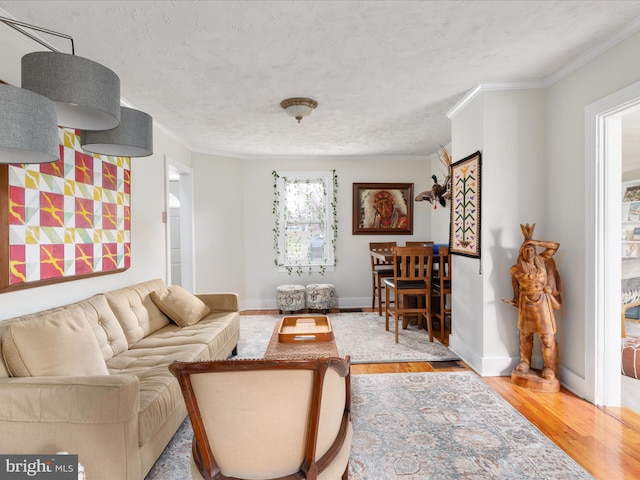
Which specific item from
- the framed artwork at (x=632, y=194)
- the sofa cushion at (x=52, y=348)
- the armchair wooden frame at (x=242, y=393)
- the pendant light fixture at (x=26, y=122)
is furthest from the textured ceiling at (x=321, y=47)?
the framed artwork at (x=632, y=194)

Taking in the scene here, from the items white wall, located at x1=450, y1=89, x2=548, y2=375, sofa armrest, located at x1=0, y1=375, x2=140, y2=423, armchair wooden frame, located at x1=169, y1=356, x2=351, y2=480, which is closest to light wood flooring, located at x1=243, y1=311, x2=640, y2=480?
white wall, located at x1=450, y1=89, x2=548, y2=375

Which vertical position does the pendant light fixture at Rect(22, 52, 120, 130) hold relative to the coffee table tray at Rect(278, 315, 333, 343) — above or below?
above

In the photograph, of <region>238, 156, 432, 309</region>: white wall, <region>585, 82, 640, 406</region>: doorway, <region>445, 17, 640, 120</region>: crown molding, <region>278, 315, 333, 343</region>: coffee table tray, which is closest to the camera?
<region>445, 17, 640, 120</region>: crown molding

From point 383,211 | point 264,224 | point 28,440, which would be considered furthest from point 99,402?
point 383,211

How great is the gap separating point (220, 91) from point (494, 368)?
11.0ft

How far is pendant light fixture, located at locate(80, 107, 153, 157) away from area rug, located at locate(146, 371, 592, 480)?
173 centimetres

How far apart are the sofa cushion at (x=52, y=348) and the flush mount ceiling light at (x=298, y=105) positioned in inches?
95.1

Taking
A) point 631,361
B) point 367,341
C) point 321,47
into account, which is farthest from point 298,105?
point 631,361

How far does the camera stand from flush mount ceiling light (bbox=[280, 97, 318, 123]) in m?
3.37

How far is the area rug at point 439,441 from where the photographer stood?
193cm

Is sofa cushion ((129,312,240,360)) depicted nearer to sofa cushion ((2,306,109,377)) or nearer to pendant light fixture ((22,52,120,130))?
sofa cushion ((2,306,109,377))

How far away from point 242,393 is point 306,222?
4.94 m

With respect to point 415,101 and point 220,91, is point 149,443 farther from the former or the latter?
point 415,101

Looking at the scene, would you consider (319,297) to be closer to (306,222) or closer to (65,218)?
(306,222)
